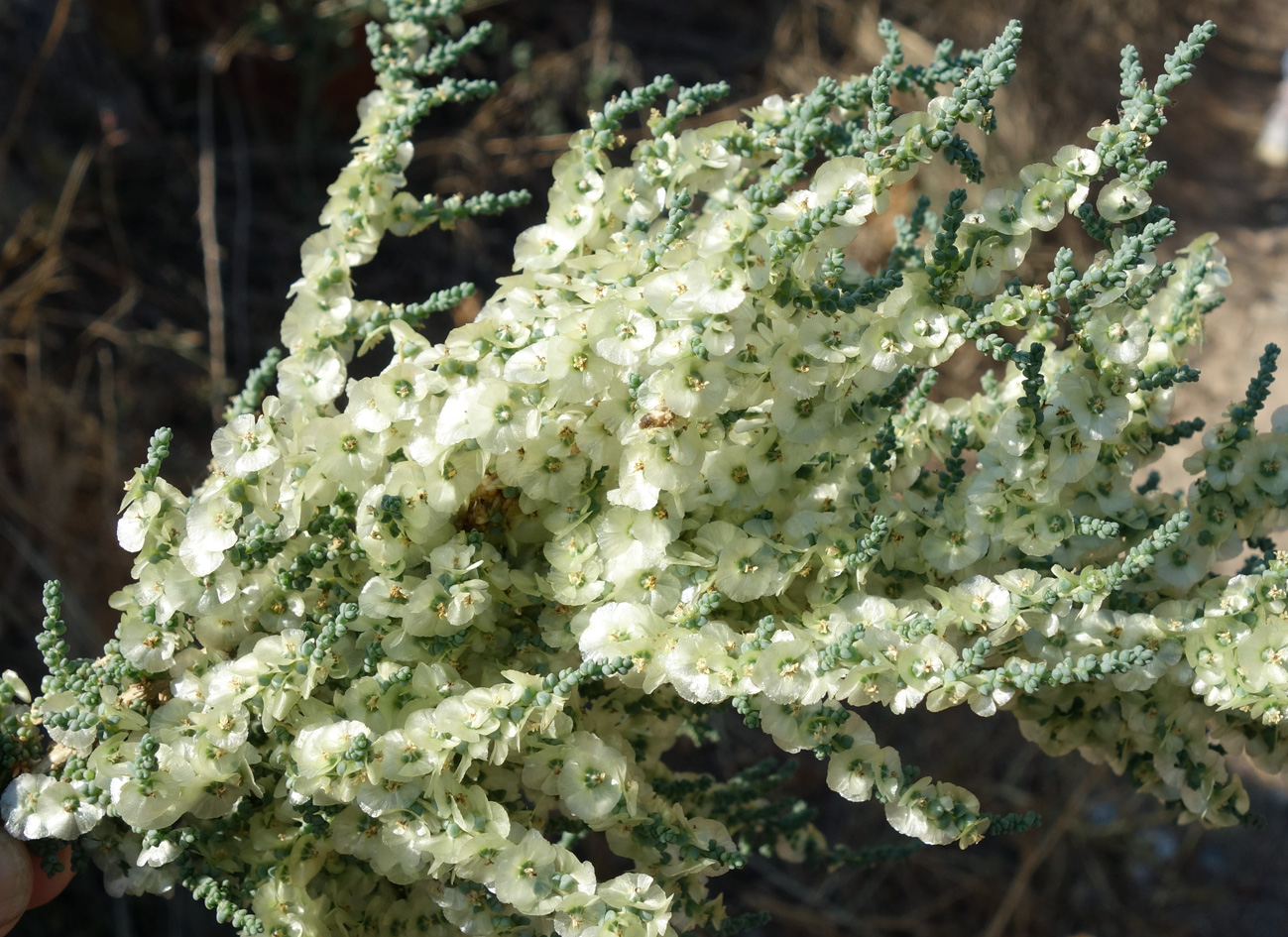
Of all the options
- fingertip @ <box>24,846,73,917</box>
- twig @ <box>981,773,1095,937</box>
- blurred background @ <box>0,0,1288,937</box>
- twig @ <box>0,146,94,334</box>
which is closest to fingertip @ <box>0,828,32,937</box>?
fingertip @ <box>24,846,73,917</box>

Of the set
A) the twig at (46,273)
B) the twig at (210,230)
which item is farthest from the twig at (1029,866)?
the twig at (46,273)

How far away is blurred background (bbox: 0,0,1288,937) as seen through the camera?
2.46 m

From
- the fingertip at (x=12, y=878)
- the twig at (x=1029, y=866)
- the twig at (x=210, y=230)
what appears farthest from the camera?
the twig at (x=210, y=230)

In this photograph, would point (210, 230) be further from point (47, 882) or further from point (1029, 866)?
point (1029, 866)

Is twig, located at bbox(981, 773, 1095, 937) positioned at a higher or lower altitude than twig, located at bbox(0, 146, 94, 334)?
lower

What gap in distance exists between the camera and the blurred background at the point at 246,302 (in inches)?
96.8

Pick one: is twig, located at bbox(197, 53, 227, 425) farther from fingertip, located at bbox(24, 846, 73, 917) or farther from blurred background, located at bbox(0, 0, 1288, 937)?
fingertip, located at bbox(24, 846, 73, 917)

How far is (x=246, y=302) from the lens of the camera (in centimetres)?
298

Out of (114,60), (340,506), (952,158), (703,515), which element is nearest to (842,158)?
(952,158)

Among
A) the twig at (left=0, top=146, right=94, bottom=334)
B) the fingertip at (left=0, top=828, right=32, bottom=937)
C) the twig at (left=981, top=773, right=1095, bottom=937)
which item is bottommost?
the twig at (left=981, top=773, right=1095, bottom=937)

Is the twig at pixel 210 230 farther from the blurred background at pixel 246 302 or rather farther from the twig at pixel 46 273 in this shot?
the twig at pixel 46 273

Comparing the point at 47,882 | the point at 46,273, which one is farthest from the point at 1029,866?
the point at 46,273

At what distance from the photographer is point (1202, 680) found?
844 millimetres

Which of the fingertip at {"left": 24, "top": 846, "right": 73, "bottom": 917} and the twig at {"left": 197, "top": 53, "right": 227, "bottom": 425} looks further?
the twig at {"left": 197, "top": 53, "right": 227, "bottom": 425}
